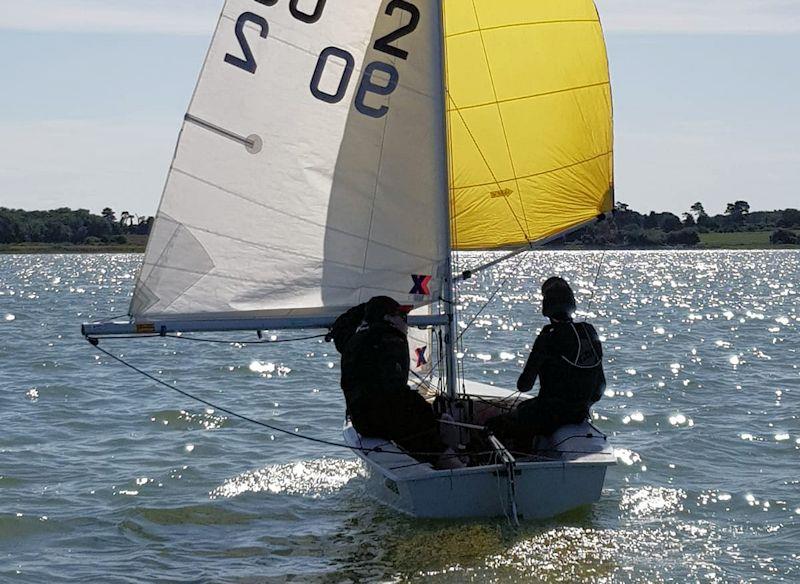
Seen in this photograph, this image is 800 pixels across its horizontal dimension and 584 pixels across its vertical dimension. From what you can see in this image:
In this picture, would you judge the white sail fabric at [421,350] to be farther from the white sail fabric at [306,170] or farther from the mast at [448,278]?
the white sail fabric at [306,170]

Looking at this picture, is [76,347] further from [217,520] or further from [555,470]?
[555,470]

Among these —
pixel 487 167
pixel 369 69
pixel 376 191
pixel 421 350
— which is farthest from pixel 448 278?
pixel 369 69

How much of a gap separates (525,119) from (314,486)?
12.6 feet

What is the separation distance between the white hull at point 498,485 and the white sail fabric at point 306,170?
68.9 inches

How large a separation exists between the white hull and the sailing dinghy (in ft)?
0.40

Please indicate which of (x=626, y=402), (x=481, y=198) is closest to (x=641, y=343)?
(x=626, y=402)

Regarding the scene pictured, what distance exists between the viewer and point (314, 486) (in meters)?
12.0

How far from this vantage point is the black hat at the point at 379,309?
9.95 m

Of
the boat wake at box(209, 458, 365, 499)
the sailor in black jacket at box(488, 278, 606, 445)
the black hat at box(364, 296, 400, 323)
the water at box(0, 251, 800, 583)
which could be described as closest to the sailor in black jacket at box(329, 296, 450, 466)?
the black hat at box(364, 296, 400, 323)

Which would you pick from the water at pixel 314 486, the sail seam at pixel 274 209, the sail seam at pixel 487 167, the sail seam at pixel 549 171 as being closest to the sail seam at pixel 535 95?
the sail seam at pixel 487 167

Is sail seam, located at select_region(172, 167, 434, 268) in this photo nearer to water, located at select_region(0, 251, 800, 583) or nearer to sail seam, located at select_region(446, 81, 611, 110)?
sail seam, located at select_region(446, 81, 611, 110)

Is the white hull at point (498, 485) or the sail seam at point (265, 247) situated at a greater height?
the sail seam at point (265, 247)

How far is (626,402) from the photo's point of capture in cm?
1755

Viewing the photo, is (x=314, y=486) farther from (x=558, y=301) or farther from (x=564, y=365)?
(x=558, y=301)
